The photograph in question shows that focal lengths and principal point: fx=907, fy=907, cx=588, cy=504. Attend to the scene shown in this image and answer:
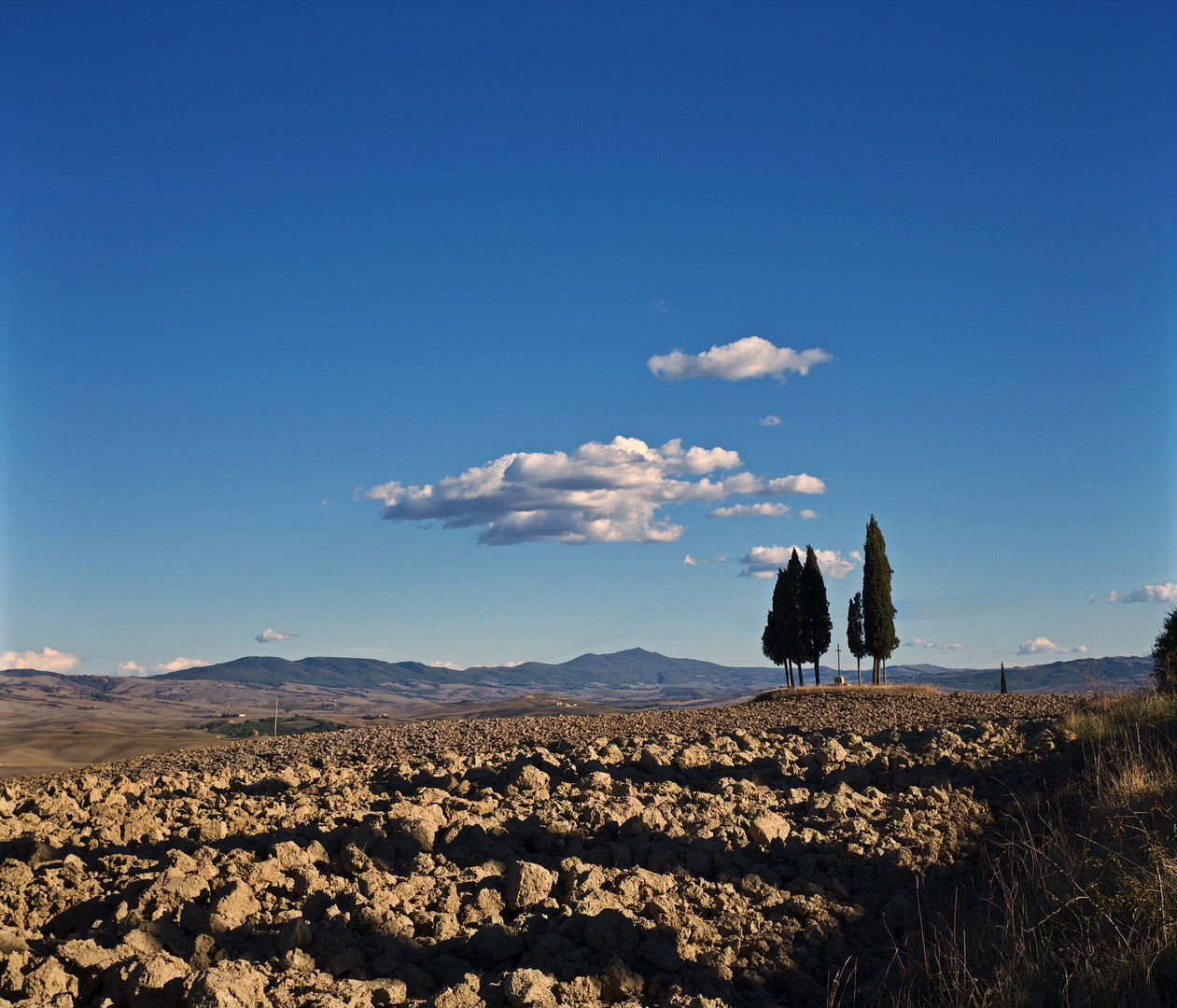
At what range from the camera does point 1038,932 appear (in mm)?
5930

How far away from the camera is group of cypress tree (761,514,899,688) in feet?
132

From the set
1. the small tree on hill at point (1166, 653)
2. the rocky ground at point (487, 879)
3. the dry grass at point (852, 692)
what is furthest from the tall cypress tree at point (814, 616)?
the rocky ground at point (487, 879)

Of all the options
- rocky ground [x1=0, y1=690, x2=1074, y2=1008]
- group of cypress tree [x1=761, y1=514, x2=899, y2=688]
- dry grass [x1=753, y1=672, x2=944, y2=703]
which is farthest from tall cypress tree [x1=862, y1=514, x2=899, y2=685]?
rocky ground [x1=0, y1=690, x2=1074, y2=1008]

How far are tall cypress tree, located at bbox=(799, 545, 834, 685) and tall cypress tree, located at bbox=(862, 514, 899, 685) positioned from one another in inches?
80.3

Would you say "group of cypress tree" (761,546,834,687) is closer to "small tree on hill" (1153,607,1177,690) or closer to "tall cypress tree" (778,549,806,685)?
"tall cypress tree" (778,549,806,685)

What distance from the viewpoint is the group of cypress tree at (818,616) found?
40.2 metres

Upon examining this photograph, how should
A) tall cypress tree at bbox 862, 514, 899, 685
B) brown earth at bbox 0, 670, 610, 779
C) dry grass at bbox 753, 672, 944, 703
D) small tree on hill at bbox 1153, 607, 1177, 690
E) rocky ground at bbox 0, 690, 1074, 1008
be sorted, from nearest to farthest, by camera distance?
rocky ground at bbox 0, 690, 1074, 1008, small tree on hill at bbox 1153, 607, 1177, 690, brown earth at bbox 0, 670, 610, 779, dry grass at bbox 753, 672, 944, 703, tall cypress tree at bbox 862, 514, 899, 685

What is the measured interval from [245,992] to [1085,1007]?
4.36m

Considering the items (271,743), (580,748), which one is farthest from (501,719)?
(580,748)

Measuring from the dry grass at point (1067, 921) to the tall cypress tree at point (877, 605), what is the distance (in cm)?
3139

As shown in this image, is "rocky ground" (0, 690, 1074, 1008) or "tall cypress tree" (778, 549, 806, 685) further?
"tall cypress tree" (778, 549, 806, 685)

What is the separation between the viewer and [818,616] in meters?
42.6

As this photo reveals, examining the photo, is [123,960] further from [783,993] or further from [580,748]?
[580,748]

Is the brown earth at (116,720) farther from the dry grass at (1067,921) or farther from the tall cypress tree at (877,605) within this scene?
the dry grass at (1067,921)
